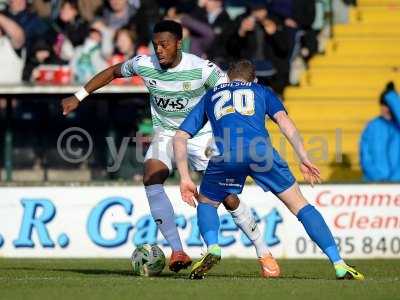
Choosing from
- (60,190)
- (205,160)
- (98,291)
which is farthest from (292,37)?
(98,291)

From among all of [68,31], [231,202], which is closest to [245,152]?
[231,202]

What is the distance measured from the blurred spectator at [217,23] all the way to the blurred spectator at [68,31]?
181cm

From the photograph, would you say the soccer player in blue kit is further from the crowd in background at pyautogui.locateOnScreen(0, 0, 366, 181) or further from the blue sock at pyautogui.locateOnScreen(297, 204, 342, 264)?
the crowd in background at pyautogui.locateOnScreen(0, 0, 366, 181)

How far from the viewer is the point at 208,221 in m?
12.0

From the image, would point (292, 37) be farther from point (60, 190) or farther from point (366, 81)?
point (60, 190)

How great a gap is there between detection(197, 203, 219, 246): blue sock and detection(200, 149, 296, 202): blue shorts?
155 millimetres

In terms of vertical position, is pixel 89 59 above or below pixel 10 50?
below

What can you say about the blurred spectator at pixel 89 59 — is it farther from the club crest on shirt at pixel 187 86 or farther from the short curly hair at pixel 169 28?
the short curly hair at pixel 169 28

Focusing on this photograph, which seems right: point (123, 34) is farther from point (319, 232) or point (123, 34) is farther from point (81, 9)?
point (319, 232)

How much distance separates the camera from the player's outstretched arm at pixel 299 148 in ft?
37.4

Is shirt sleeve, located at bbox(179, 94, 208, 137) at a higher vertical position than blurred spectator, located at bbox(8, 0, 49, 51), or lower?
lower

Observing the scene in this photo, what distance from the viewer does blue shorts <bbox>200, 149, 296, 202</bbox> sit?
38.6 feet

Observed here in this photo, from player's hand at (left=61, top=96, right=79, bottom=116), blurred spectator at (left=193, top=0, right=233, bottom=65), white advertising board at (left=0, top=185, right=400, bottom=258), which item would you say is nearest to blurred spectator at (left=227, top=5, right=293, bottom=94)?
blurred spectator at (left=193, top=0, right=233, bottom=65)

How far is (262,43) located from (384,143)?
2.64m
